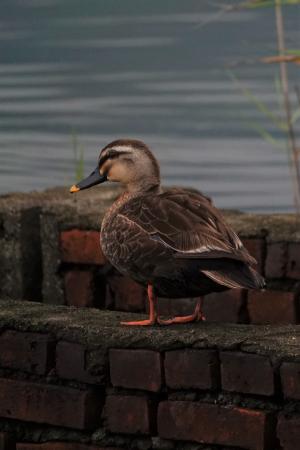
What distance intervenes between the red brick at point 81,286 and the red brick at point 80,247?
0.05 m

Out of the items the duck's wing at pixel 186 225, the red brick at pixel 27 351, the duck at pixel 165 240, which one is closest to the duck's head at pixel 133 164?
the duck at pixel 165 240

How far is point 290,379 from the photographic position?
5.12 meters

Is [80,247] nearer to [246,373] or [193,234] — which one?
[193,234]

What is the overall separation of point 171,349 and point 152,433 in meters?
0.24

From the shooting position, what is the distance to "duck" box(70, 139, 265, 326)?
5.46 meters

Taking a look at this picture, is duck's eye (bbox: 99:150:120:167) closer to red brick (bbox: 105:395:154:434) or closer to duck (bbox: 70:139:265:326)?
duck (bbox: 70:139:265:326)

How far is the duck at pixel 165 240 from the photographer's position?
5457 millimetres

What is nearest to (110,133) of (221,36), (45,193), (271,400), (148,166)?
(45,193)

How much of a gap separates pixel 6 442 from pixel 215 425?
0.67m

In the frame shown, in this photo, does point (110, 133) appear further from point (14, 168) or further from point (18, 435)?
point (18, 435)

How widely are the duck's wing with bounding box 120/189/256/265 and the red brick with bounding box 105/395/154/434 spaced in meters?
0.43

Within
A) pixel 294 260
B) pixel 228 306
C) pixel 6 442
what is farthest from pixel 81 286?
pixel 6 442

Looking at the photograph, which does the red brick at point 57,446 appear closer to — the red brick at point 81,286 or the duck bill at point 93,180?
the duck bill at point 93,180

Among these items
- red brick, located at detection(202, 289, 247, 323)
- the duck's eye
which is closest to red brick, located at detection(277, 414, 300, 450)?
the duck's eye
